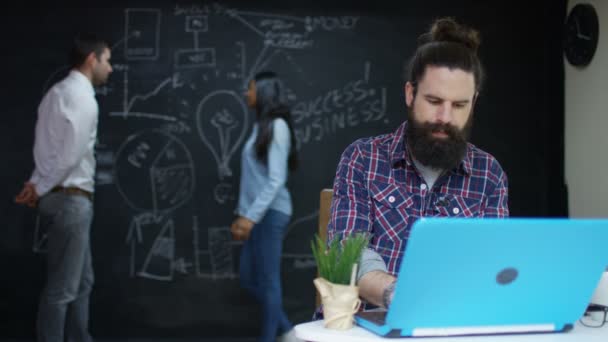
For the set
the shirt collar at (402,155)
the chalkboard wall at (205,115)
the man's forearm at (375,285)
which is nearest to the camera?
the man's forearm at (375,285)

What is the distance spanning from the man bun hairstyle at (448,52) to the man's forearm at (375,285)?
0.59m

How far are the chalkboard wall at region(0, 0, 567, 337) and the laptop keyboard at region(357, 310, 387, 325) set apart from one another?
10.3 feet

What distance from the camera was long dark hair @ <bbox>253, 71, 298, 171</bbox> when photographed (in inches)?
163

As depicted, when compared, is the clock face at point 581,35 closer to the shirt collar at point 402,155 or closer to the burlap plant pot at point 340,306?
the shirt collar at point 402,155

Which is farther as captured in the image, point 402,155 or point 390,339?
point 402,155

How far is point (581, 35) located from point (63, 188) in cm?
277

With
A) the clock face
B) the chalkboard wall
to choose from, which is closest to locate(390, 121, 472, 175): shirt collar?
the clock face

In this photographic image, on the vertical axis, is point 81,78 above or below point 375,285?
above

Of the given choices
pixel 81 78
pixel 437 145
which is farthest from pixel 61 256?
pixel 437 145

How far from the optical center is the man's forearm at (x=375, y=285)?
5.61 ft

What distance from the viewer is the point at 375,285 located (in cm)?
174

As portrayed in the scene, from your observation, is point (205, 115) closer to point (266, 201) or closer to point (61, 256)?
point (266, 201)

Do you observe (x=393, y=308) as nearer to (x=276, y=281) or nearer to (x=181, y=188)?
(x=276, y=281)

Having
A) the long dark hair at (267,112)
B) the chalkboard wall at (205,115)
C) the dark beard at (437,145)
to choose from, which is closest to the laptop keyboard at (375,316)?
the dark beard at (437,145)
